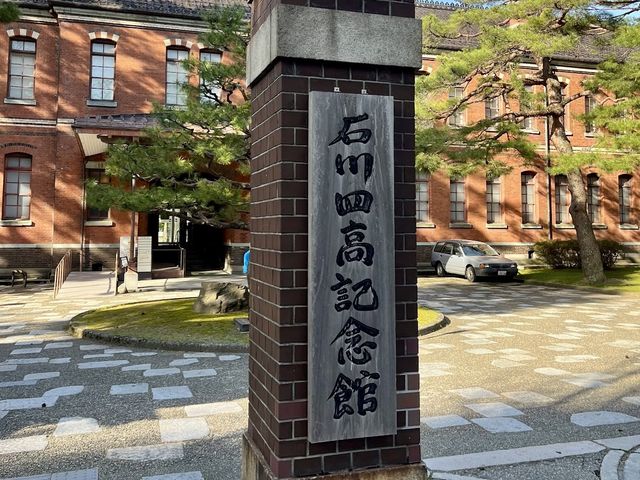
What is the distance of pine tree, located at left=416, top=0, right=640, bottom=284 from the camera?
14.9m

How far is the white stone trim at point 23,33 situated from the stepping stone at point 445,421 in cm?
2186

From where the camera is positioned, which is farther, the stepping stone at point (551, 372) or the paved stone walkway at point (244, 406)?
the stepping stone at point (551, 372)

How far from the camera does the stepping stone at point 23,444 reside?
4.04 metres

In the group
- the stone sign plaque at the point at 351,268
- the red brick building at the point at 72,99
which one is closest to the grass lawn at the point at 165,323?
the stone sign plaque at the point at 351,268

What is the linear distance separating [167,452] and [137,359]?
360cm

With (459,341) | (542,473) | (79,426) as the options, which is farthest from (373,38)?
(459,341)

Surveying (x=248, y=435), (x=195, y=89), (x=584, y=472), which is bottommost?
(x=584, y=472)

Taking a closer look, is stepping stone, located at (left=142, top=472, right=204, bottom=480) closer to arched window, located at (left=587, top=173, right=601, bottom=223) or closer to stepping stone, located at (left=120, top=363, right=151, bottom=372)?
stepping stone, located at (left=120, top=363, right=151, bottom=372)

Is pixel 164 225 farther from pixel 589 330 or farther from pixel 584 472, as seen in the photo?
pixel 584 472

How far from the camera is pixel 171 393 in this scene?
560 centimetres

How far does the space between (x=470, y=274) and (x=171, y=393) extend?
16128 mm

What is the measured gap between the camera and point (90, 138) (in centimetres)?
1755

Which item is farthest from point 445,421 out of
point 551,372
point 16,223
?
point 16,223

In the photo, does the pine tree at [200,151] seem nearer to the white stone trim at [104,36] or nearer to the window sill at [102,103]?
the window sill at [102,103]
